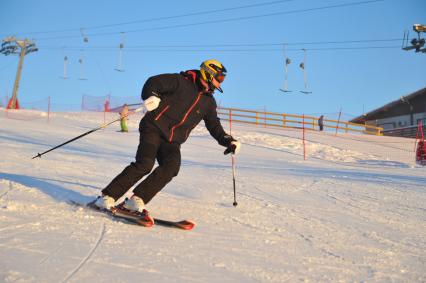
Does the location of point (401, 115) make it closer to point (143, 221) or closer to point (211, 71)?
point (211, 71)

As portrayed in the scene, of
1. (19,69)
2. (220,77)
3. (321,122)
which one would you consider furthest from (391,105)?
(220,77)

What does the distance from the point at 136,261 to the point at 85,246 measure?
0.49 metres

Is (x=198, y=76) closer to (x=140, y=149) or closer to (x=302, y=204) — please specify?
(x=140, y=149)

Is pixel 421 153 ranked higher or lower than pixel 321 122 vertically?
lower

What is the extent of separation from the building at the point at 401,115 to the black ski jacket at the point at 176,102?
31.8m

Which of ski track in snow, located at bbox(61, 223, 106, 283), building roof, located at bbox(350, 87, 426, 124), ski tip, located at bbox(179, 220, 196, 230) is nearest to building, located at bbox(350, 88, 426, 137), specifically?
building roof, located at bbox(350, 87, 426, 124)

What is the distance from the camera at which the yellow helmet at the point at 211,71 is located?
463 centimetres

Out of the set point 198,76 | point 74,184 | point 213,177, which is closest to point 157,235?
point 198,76

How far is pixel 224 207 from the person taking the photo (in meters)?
5.27

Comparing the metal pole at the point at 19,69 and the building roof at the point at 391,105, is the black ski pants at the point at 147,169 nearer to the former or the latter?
the building roof at the point at 391,105

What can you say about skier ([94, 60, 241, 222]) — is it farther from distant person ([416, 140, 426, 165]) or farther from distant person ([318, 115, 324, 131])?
distant person ([318, 115, 324, 131])

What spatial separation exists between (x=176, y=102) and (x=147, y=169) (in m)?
0.71

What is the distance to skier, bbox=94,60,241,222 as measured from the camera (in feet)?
14.4

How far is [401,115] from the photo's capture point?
1515 inches
